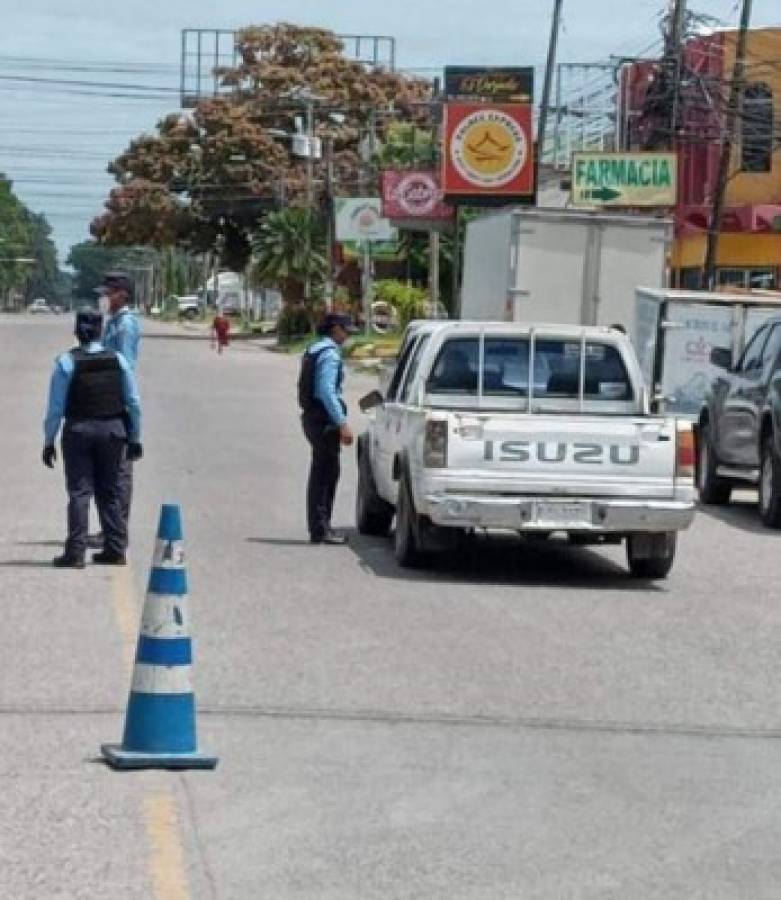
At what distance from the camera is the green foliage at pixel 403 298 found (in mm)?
70688

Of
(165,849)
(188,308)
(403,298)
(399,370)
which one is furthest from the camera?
(188,308)

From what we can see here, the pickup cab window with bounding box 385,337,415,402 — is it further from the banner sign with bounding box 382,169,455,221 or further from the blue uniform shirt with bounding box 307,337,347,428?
the banner sign with bounding box 382,169,455,221

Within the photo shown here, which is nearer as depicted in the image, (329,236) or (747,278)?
(747,278)

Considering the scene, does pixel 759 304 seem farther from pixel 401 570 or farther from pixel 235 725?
pixel 235 725

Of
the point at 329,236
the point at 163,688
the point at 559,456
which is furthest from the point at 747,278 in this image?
the point at 163,688

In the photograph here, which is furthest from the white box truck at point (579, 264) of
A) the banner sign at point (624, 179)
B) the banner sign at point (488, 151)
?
the banner sign at point (488, 151)

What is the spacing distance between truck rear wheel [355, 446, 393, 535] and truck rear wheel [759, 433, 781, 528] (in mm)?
3939

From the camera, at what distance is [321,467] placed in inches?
675

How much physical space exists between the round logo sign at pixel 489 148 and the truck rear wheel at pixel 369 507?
128 ft

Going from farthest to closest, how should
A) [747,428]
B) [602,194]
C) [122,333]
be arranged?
1. [602,194]
2. [747,428]
3. [122,333]

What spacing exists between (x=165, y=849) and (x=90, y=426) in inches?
303

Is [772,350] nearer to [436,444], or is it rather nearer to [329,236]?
[436,444]

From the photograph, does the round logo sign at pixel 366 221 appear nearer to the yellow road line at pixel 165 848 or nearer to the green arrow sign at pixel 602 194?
the green arrow sign at pixel 602 194

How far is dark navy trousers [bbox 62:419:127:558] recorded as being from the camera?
593 inches
